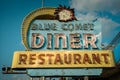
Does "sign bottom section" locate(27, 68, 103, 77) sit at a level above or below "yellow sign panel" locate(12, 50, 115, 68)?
below

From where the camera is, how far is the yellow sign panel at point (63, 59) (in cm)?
1620

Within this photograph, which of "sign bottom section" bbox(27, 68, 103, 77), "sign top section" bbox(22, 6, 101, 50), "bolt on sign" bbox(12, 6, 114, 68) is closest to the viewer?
"sign bottom section" bbox(27, 68, 103, 77)

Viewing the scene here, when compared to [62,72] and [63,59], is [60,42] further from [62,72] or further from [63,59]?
[62,72]

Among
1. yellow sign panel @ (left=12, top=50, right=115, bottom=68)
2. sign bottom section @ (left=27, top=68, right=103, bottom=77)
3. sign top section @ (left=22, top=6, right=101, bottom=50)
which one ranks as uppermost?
sign top section @ (left=22, top=6, right=101, bottom=50)

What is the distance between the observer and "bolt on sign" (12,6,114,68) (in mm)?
16312

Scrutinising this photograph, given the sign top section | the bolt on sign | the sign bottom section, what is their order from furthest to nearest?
1. the sign top section
2. the bolt on sign
3. the sign bottom section

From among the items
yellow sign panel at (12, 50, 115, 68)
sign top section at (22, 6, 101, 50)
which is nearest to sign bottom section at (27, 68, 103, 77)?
yellow sign panel at (12, 50, 115, 68)

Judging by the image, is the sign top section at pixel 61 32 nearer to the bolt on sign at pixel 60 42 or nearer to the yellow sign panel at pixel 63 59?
the bolt on sign at pixel 60 42

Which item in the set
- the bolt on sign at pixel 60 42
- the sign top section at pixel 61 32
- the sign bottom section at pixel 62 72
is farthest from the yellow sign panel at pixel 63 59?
the sign top section at pixel 61 32

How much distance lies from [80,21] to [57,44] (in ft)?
7.11

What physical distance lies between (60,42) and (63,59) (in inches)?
57.7

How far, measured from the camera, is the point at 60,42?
57.1ft

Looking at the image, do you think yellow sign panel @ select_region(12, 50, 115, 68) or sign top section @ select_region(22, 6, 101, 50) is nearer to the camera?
yellow sign panel @ select_region(12, 50, 115, 68)

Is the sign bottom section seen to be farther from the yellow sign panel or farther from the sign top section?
the sign top section
